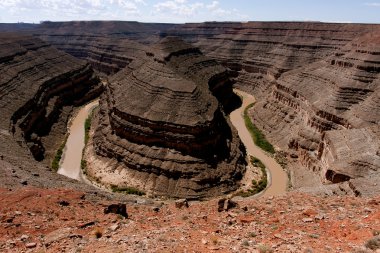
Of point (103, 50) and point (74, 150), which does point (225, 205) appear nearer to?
point (74, 150)

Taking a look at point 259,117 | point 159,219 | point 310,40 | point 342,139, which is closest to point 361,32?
point 310,40

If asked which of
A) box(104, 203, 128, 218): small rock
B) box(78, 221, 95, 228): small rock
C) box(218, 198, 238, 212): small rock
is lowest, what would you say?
box(104, 203, 128, 218): small rock

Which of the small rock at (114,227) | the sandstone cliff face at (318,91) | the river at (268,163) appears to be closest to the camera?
the small rock at (114,227)

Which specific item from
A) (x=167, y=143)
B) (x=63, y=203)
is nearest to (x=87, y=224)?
(x=63, y=203)

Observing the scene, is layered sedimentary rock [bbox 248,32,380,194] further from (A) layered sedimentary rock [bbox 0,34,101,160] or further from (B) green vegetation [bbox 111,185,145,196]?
(A) layered sedimentary rock [bbox 0,34,101,160]

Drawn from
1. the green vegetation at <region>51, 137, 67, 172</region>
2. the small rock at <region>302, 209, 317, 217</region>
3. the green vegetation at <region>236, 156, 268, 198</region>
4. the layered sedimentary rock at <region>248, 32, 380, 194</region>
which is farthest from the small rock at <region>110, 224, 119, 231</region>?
the green vegetation at <region>51, 137, 67, 172</region>

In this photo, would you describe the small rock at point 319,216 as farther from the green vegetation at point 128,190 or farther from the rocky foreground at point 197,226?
the green vegetation at point 128,190

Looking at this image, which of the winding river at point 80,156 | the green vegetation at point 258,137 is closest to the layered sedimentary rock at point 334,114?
the green vegetation at point 258,137
